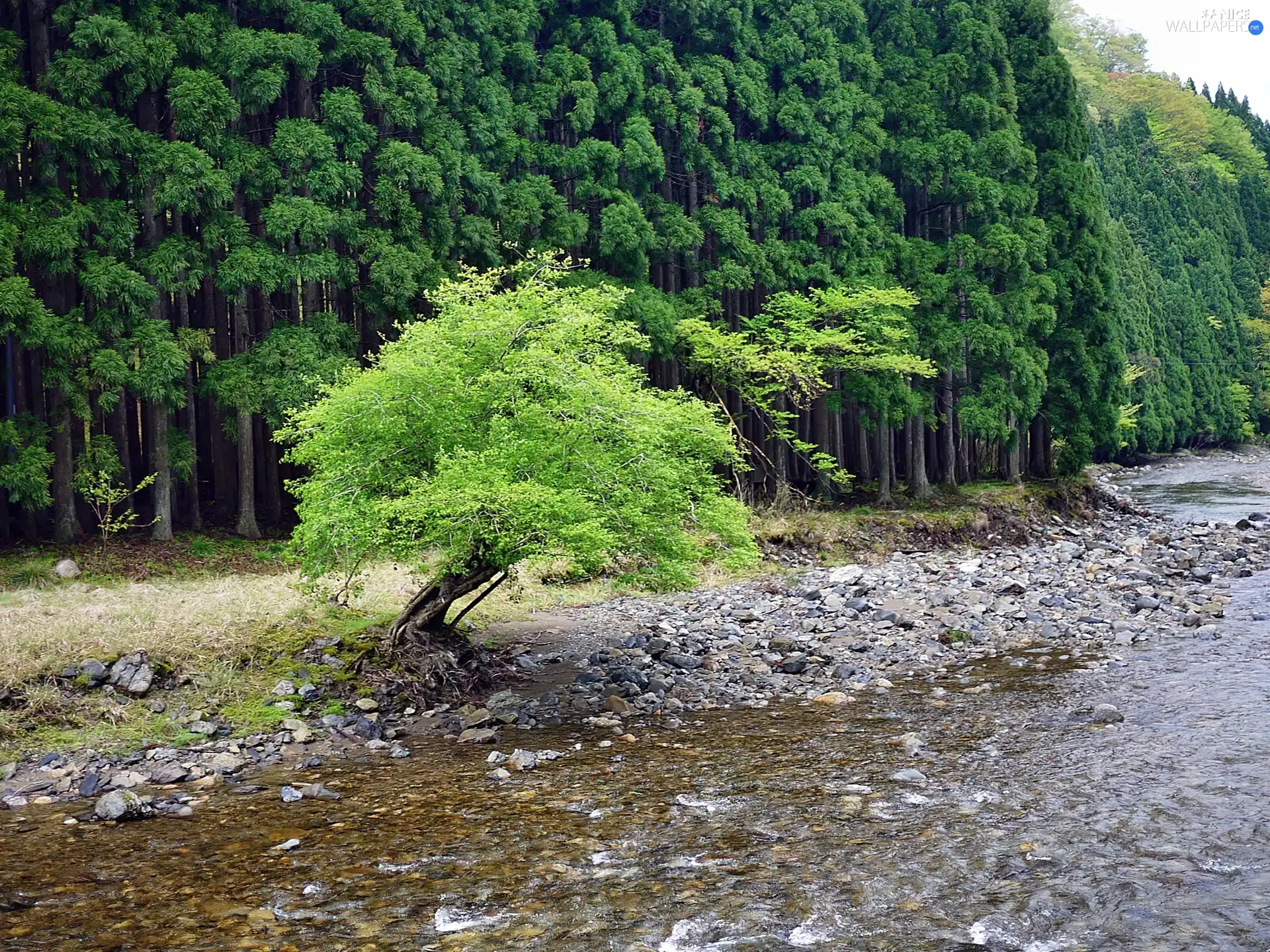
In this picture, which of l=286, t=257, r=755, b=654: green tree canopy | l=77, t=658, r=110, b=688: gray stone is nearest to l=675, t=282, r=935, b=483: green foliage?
l=286, t=257, r=755, b=654: green tree canopy

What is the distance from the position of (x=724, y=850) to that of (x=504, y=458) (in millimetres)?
4539

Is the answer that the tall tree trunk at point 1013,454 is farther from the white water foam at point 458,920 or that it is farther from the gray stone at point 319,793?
the white water foam at point 458,920

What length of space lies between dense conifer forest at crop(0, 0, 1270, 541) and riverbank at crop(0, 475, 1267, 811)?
9.58 feet

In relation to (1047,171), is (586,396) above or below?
below

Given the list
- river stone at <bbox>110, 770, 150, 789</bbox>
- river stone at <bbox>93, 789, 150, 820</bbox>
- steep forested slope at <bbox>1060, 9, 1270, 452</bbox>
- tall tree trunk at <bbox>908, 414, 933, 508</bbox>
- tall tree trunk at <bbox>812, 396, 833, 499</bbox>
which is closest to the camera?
river stone at <bbox>93, 789, 150, 820</bbox>

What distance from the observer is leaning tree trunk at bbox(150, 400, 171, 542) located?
60.3ft

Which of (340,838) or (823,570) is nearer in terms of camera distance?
(340,838)

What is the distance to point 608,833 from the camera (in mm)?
7602

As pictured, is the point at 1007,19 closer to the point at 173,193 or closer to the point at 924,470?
the point at 924,470

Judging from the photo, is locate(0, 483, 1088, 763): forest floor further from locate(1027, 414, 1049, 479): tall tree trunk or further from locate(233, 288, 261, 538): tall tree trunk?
locate(1027, 414, 1049, 479): tall tree trunk

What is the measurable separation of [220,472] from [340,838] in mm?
14257

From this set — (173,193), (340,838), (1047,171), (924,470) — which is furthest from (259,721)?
(1047,171)

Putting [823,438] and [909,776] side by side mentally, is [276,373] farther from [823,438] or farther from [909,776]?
[823,438]

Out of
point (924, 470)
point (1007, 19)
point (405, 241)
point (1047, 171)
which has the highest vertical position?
point (1007, 19)
